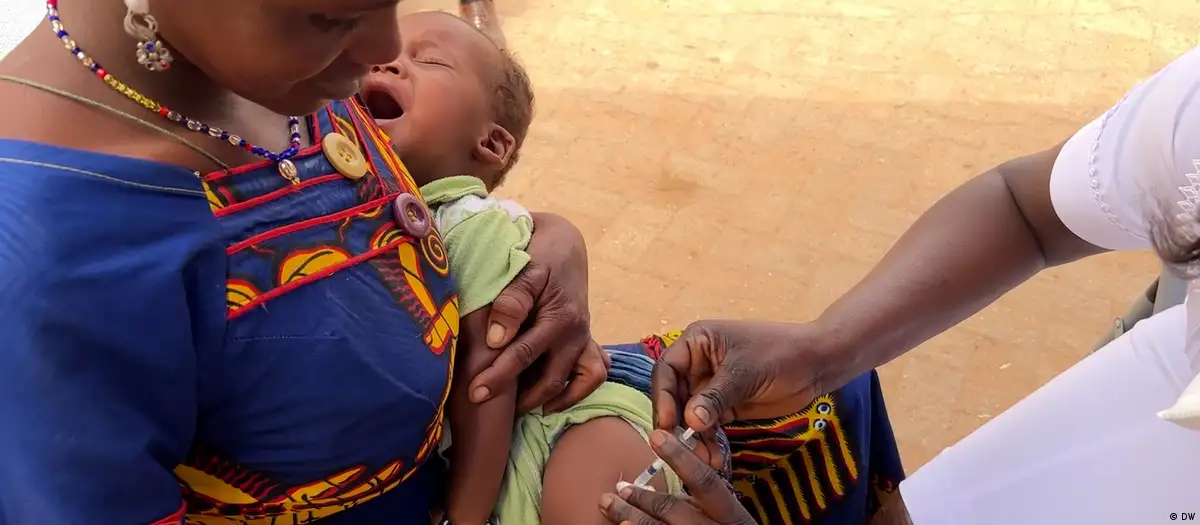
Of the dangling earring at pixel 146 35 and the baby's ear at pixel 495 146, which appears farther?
the baby's ear at pixel 495 146

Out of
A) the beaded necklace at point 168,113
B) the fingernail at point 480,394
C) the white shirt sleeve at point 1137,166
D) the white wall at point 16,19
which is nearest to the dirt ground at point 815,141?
the white shirt sleeve at point 1137,166

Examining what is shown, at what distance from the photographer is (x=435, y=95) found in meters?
0.96

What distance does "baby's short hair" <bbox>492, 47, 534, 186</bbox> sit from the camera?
104 centimetres

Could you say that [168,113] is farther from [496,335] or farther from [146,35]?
[496,335]

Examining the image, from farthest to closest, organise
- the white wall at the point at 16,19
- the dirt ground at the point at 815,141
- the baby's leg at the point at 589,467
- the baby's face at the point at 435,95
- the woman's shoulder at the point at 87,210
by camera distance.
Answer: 1. the dirt ground at the point at 815,141
2. the white wall at the point at 16,19
3. the baby's face at the point at 435,95
4. the baby's leg at the point at 589,467
5. the woman's shoulder at the point at 87,210

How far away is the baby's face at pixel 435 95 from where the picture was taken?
0.95m

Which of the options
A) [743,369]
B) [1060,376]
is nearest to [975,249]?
[1060,376]

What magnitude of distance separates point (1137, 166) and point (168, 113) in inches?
28.8

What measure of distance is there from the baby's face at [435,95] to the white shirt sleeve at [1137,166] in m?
0.59

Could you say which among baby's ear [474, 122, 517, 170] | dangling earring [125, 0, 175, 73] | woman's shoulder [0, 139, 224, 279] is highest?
dangling earring [125, 0, 175, 73]

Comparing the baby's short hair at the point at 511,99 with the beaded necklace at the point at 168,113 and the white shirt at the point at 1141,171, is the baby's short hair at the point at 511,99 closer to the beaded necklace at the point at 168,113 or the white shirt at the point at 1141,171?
the beaded necklace at the point at 168,113

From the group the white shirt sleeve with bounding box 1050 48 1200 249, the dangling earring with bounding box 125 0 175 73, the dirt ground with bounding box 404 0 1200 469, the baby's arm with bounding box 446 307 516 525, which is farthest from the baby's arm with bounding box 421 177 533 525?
the dirt ground with bounding box 404 0 1200 469

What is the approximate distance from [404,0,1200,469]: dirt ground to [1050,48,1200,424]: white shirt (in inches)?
29.1

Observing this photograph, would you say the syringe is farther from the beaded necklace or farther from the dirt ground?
the dirt ground
